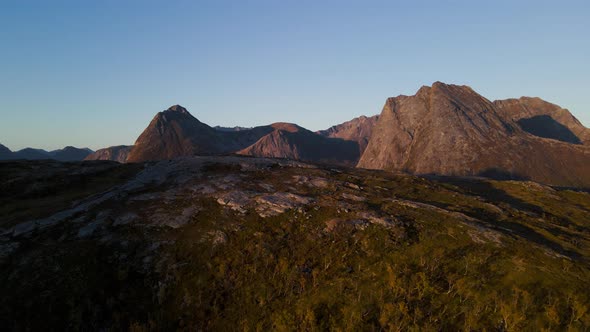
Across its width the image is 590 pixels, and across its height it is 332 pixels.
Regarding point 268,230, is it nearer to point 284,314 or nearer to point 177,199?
point 284,314

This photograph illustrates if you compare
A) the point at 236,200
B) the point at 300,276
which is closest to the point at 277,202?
the point at 236,200

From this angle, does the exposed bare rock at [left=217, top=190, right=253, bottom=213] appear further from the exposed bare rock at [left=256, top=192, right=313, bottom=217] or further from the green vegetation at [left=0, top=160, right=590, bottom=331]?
the green vegetation at [left=0, top=160, right=590, bottom=331]

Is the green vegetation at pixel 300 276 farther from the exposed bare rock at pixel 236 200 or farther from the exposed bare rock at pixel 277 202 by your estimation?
the exposed bare rock at pixel 236 200

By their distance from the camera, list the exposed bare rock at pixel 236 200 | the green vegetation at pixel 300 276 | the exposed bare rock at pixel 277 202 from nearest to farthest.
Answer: the green vegetation at pixel 300 276 < the exposed bare rock at pixel 277 202 < the exposed bare rock at pixel 236 200

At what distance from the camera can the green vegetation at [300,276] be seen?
28.9 metres

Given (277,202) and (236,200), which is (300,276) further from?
(236,200)

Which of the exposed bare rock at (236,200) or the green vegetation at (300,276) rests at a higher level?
the exposed bare rock at (236,200)

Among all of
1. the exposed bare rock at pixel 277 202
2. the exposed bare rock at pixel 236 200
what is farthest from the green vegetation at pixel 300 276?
the exposed bare rock at pixel 236 200

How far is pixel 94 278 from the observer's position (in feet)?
111

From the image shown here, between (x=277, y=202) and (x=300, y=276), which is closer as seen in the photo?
(x=300, y=276)

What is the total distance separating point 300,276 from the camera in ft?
115

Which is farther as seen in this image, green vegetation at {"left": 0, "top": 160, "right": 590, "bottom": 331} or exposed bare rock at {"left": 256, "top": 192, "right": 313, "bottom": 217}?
exposed bare rock at {"left": 256, "top": 192, "right": 313, "bottom": 217}

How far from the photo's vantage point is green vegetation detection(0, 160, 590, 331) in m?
28.9

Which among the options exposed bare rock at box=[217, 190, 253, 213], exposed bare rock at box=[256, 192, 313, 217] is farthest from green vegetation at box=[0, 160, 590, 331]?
exposed bare rock at box=[217, 190, 253, 213]
